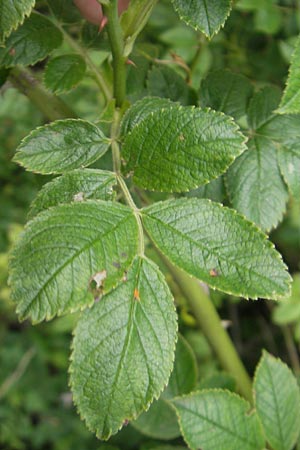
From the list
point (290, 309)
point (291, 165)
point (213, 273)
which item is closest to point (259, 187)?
point (291, 165)

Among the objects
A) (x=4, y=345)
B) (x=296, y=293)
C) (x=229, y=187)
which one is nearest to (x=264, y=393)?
(x=229, y=187)

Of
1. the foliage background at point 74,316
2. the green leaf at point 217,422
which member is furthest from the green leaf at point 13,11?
the foliage background at point 74,316

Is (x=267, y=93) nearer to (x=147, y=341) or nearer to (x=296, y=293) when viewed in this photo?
(x=147, y=341)

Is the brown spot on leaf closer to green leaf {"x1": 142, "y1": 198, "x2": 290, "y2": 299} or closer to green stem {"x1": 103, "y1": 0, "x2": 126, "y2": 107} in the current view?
green leaf {"x1": 142, "y1": 198, "x2": 290, "y2": 299}

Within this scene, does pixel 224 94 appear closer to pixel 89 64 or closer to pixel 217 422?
pixel 89 64

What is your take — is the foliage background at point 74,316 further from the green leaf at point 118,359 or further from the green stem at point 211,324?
the green leaf at point 118,359

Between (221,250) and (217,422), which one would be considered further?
(217,422)
